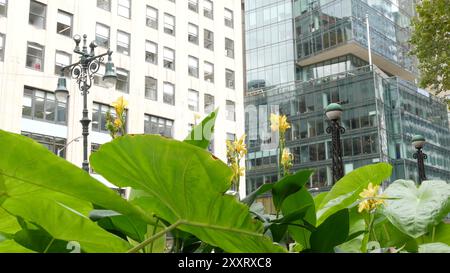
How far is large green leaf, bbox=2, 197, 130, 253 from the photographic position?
537mm

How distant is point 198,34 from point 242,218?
109ft

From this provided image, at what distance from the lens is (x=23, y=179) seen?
0.47 meters

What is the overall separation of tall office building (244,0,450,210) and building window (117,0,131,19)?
16.3m

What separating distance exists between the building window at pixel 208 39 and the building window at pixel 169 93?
4637mm

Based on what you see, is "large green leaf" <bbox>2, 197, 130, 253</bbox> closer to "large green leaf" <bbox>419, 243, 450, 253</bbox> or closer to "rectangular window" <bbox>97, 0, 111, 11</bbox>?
"large green leaf" <bbox>419, 243, 450, 253</bbox>

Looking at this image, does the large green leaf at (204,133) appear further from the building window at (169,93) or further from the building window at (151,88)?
the building window at (169,93)

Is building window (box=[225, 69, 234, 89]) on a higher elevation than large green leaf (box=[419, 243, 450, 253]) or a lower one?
higher

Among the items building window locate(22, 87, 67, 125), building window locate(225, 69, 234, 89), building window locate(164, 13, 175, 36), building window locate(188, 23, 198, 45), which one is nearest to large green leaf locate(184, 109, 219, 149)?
building window locate(22, 87, 67, 125)

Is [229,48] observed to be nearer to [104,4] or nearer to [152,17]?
[152,17]

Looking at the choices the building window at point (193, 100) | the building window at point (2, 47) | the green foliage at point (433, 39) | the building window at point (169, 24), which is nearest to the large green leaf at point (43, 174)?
the green foliage at point (433, 39)

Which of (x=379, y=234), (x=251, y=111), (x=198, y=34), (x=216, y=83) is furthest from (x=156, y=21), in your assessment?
(x=379, y=234)

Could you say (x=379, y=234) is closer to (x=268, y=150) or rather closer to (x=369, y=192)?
(x=369, y=192)

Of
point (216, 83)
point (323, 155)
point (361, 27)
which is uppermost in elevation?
point (361, 27)
